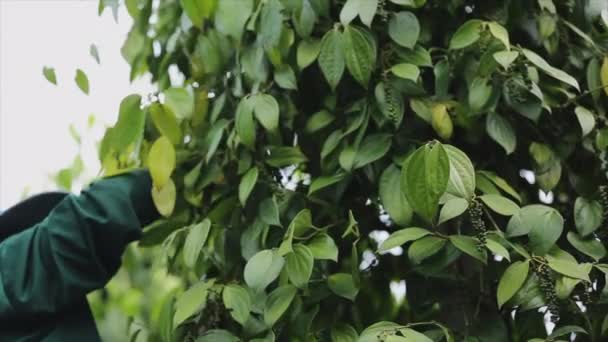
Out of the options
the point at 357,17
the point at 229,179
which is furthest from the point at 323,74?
the point at 229,179

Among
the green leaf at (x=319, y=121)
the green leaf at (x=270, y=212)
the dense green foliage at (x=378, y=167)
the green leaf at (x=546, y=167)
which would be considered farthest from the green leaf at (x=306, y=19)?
the green leaf at (x=546, y=167)

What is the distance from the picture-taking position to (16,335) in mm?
1070

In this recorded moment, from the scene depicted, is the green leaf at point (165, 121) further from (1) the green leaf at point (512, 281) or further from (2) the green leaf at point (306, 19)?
(1) the green leaf at point (512, 281)

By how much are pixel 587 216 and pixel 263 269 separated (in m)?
0.39

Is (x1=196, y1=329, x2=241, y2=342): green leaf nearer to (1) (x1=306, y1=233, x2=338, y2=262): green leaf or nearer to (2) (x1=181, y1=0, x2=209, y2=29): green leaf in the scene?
(1) (x1=306, y1=233, x2=338, y2=262): green leaf

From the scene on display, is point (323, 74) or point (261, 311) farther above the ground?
point (323, 74)

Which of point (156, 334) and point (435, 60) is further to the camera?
point (156, 334)

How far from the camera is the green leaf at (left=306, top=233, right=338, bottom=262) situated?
1.04 metres

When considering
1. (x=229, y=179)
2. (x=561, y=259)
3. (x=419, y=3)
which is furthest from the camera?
(x=229, y=179)

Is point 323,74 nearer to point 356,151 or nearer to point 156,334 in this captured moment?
point 356,151

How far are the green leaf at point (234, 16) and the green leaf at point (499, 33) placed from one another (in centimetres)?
31

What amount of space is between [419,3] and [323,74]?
0.49 feet

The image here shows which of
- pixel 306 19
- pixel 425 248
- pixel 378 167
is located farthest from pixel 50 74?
pixel 425 248

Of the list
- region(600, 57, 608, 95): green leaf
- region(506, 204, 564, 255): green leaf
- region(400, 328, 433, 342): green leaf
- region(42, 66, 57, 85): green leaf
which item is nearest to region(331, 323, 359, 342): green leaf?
region(400, 328, 433, 342): green leaf
